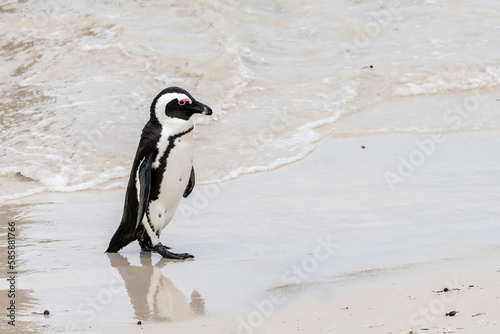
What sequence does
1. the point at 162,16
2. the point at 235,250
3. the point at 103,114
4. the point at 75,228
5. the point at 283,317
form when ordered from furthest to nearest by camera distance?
the point at 162,16
the point at 103,114
the point at 75,228
the point at 235,250
the point at 283,317

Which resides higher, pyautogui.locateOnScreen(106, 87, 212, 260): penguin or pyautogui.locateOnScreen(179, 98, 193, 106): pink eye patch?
pyautogui.locateOnScreen(179, 98, 193, 106): pink eye patch

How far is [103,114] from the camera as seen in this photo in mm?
8117

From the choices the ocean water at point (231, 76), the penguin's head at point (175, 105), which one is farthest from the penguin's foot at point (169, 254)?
the ocean water at point (231, 76)

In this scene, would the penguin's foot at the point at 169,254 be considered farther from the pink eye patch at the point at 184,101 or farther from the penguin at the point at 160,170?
the pink eye patch at the point at 184,101

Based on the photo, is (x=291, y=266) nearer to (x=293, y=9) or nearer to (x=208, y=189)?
(x=208, y=189)

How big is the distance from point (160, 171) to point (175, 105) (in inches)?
16.2

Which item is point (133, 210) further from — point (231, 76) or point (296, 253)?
point (231, 76)

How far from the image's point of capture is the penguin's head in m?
4.62

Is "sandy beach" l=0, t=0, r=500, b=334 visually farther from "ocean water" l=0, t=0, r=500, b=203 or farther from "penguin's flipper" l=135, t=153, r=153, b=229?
"penguin's flipper" l=135, t=153, r=153, b=229

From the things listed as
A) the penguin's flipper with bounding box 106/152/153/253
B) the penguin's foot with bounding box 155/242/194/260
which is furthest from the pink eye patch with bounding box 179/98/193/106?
the penguin's foot with bounding box 155/242/194/260

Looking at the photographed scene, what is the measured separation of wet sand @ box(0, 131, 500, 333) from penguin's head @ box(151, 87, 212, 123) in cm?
85

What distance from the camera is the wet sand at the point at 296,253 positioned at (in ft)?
11.6

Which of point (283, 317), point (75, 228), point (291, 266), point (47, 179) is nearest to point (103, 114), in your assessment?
point (47, 179)

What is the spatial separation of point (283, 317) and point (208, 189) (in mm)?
2854
